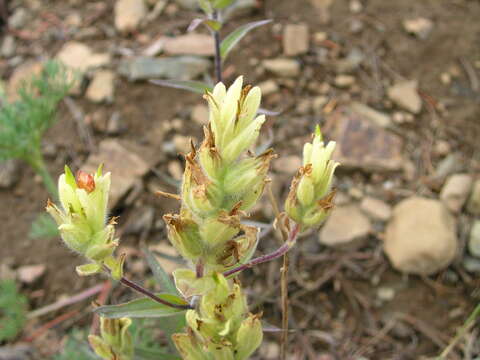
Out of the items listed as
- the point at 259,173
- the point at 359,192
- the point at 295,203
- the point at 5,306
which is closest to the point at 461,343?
the point at 359,192

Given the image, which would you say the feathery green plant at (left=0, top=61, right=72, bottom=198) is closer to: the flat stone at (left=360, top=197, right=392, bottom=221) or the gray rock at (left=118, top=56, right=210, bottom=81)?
the gray rock at (left=118, top=56, right=210, bottom=81)

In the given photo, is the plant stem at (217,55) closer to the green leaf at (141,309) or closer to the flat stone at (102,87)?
the green leaf at (141,309)

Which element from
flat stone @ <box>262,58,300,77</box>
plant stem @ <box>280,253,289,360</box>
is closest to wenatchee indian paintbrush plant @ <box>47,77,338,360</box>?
plant stem @ <box>280,253,289,360</box>

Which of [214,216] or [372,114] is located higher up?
[214,216]

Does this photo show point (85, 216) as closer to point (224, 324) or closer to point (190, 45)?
point (224, 324)

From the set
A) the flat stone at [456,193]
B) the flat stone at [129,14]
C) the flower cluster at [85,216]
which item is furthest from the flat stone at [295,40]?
the flower cluster at [85,216]

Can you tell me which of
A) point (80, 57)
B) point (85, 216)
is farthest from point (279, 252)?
point (80, 57)
